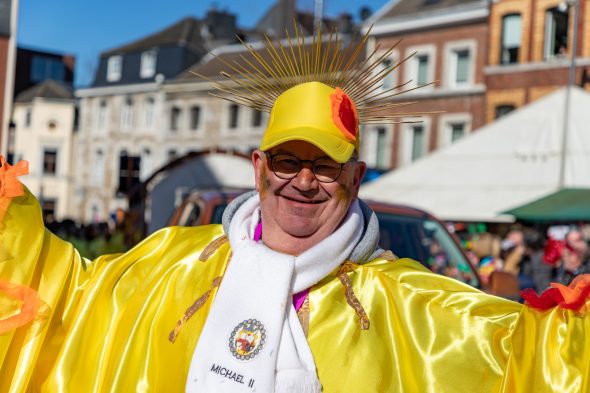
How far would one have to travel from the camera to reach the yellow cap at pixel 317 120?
2871 millimetres

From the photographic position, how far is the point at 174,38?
42.6m

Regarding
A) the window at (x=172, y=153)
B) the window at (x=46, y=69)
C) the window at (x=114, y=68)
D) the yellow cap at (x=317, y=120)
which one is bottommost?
the yellow cap at (x=317, y=120)

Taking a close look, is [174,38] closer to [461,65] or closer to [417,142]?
[417,142]

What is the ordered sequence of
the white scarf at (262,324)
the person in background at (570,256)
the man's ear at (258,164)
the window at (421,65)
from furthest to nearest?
the window at (421,65) → the person in background at (570,256) → the man's ear at (258,164) → the white scarf at (262,324)

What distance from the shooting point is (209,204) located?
5.86m

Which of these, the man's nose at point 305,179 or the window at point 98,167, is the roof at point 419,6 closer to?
the window at point 98,167

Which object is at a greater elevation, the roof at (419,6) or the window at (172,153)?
the roof at (419,6)

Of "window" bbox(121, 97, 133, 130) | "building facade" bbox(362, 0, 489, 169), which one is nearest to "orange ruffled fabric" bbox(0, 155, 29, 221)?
"building facade" bbox(362, 0, 489, 169)

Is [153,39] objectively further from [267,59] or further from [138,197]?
[267,59]

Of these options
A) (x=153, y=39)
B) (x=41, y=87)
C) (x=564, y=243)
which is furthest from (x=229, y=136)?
(x=564, y=243)

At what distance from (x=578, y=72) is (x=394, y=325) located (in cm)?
2255

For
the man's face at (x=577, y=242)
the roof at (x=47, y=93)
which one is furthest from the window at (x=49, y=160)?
the man's face at (x=577, y=242)

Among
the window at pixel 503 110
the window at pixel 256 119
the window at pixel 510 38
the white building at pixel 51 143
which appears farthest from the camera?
the white building at pixel 51 143

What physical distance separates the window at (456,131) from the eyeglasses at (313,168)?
82.6 feet
